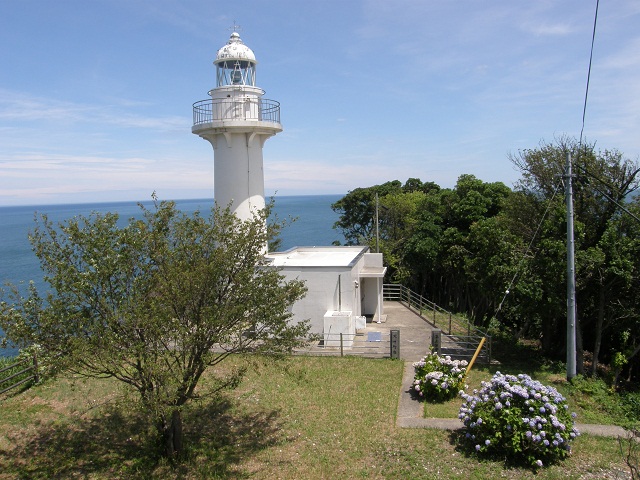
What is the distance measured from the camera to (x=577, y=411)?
11.0 meters

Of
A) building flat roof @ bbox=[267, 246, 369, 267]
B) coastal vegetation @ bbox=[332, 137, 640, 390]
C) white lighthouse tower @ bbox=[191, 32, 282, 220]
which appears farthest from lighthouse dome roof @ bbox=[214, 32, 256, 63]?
coastal vegetation @ bbox=[332, 137, 640, 390]

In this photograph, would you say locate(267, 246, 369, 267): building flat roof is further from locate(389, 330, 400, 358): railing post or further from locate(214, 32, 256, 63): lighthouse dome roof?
locate(214, 32, 256, 63): lighthouse dome roof

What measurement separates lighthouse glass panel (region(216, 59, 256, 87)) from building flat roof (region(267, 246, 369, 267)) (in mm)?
6315

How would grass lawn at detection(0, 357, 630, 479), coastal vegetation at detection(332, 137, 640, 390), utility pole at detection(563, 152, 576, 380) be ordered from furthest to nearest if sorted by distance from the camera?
1. coastal vegetation at detection(332, 137, 640, 390)
2. utility pole at detection(563, 152, 576, 380)
3. grass lawn at detection(0, 357, 630, 479)

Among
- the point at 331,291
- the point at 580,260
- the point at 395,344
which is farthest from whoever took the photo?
the point at 331,291

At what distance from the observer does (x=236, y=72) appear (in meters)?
18.3

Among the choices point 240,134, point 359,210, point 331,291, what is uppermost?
point 240,134

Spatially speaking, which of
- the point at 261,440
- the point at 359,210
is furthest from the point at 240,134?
the point at 359,210

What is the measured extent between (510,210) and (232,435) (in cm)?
1170

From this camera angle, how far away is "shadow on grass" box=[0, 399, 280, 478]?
8.79m

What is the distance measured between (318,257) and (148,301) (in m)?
12.3

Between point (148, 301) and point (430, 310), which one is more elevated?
point (148, 301)

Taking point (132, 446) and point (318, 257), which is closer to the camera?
point (132, 446)

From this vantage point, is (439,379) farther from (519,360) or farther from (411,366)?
(519,360)
